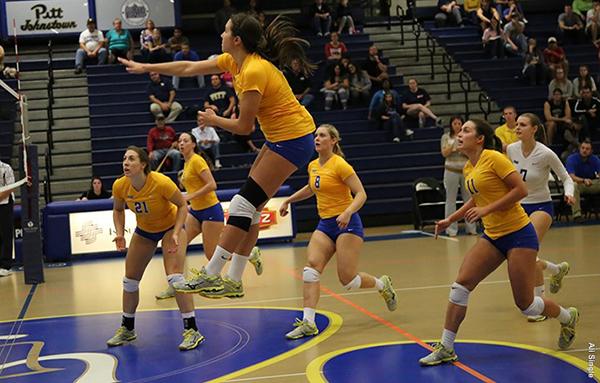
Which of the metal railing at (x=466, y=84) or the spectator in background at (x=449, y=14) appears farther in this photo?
the spectator in background at (x=449, y=14)

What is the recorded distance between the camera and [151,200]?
7395mm

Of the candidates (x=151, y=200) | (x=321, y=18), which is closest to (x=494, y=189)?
(x=151, y=200)

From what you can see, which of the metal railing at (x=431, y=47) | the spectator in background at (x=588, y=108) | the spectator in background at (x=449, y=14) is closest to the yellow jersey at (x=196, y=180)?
the spectator in background at (x=588, y=108)

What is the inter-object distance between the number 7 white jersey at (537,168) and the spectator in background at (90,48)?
14300 mm

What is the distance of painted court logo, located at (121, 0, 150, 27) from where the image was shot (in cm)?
2225

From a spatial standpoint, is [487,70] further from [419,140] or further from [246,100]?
[246,100]

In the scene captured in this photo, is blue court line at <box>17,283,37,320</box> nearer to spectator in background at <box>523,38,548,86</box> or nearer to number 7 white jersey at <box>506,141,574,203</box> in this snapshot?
number 7 white jersey at <box>506,141,574,203</box>

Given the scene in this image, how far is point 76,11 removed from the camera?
22062 millimetres

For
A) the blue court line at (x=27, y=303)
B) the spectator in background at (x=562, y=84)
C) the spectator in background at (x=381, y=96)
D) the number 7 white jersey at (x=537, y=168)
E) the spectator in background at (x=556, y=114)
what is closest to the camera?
the number 7 white jersey at (x=537, y=168)

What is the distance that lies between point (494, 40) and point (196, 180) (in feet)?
45.9

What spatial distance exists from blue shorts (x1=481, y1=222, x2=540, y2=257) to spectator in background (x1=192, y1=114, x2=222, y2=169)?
11.5 metres

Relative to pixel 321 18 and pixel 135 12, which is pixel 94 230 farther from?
pixel 321 18

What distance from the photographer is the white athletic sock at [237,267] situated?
610 centimetres

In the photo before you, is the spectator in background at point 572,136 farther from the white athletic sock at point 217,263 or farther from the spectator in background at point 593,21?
the white athletic sock at point 217,263
